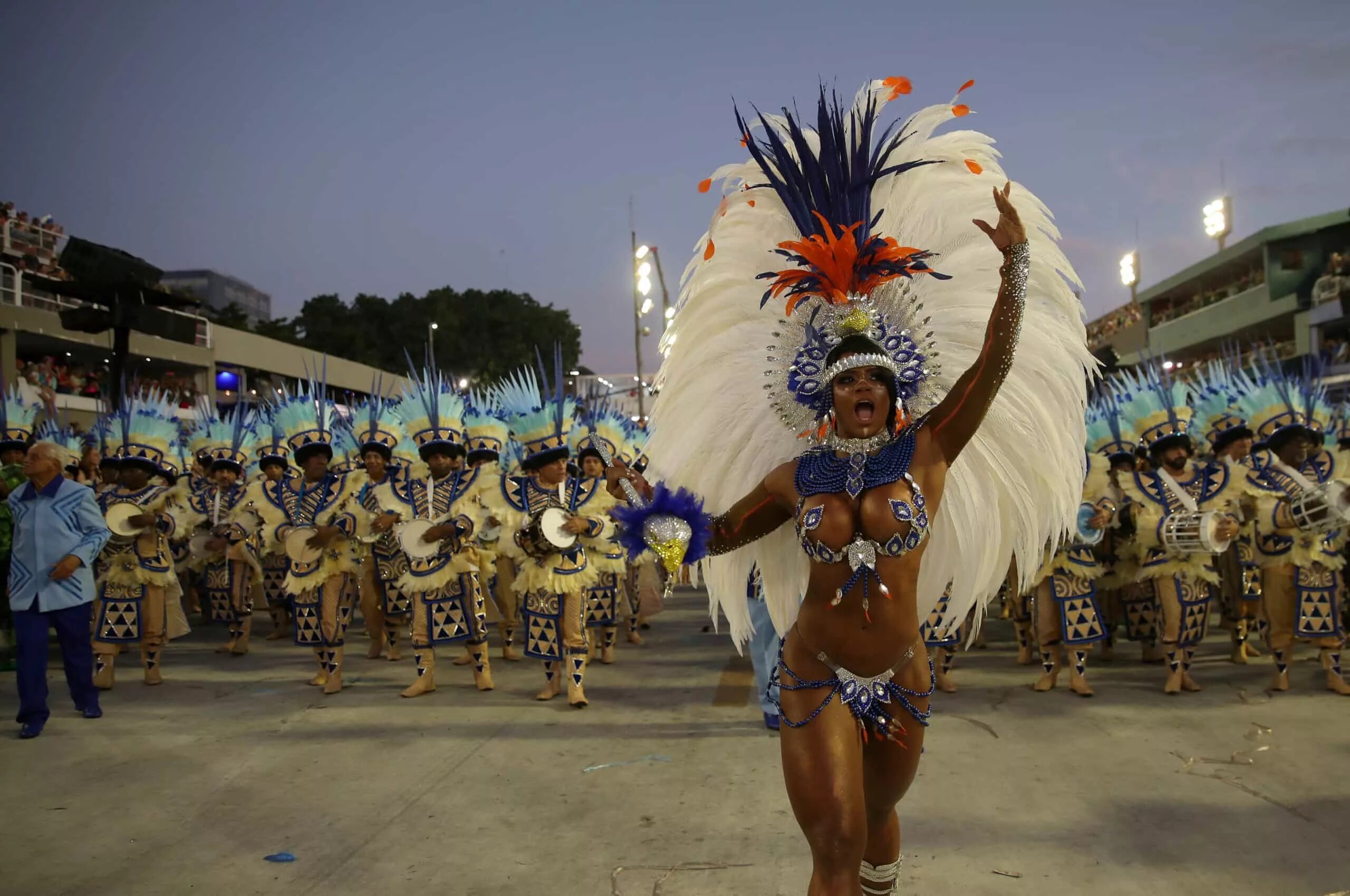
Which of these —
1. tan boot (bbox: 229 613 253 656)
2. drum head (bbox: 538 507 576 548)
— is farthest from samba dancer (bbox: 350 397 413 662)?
drum head (bbox: 538 507 576 548)

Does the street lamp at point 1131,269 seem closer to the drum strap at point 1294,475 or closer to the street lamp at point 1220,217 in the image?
the street lamp at point 1220,217

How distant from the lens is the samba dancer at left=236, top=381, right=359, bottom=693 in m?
7.73

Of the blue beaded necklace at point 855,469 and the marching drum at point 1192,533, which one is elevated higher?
the blue beaded necklace at point 855,469

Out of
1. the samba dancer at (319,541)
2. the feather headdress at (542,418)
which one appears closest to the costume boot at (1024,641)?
the feather headdress at (542,418)

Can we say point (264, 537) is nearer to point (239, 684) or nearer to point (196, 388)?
point (239, 684)

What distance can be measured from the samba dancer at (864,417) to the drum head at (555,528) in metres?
3.35

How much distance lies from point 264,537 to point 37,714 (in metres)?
2.91

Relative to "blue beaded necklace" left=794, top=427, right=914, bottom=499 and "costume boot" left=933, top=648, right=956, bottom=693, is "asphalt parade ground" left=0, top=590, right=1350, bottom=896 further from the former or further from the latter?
"blue beaded necklace" left=794, top=427, right=914, bottom=499

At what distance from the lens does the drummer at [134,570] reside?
793cm

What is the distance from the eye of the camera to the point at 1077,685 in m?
7.02

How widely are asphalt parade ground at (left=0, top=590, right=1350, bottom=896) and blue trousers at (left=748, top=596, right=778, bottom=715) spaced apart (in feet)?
0.97

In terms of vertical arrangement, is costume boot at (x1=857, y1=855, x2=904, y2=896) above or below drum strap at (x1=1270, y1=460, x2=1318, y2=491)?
below

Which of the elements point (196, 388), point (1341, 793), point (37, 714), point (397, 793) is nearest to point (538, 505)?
point (397, 793)

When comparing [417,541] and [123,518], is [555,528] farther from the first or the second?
[123,518]
